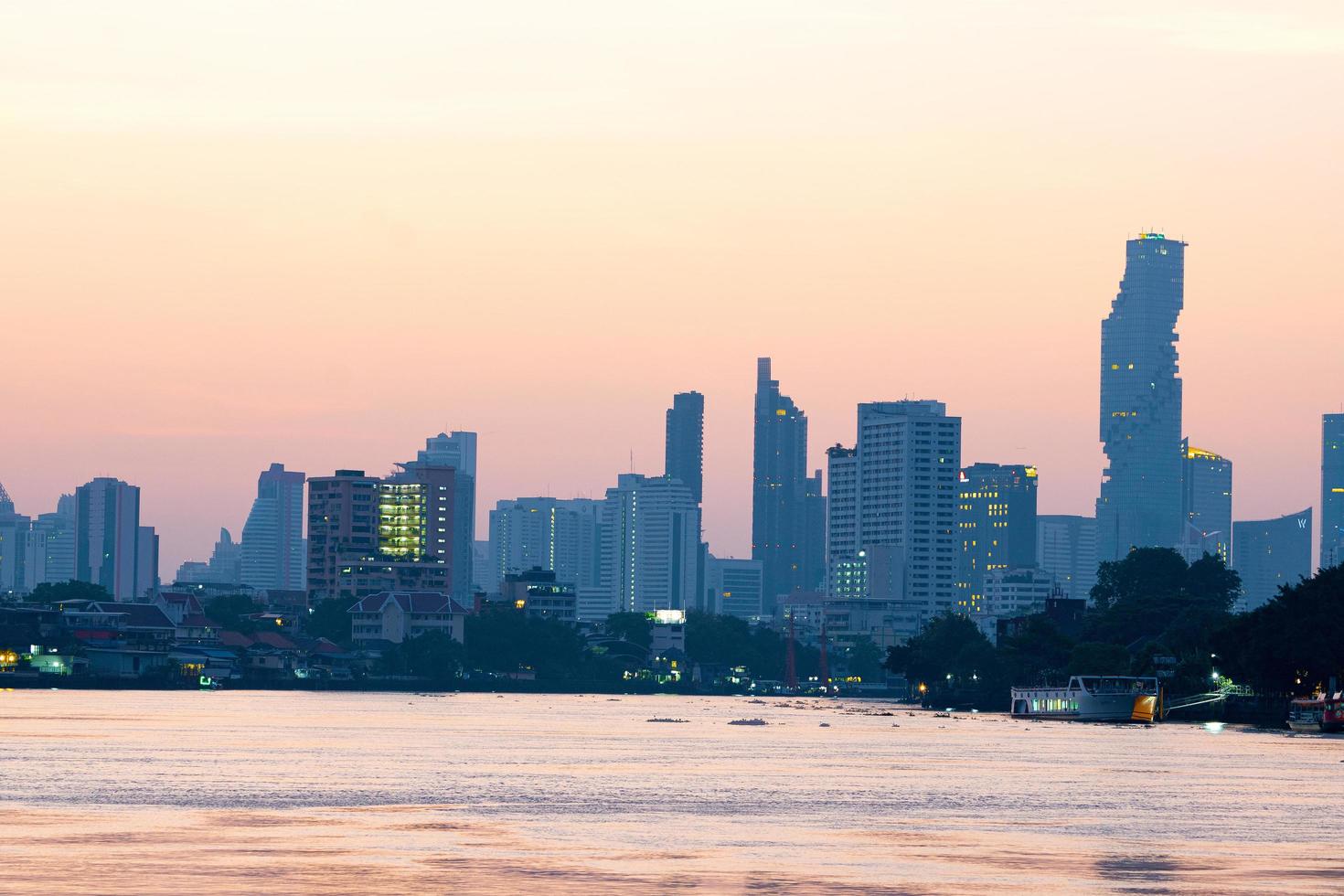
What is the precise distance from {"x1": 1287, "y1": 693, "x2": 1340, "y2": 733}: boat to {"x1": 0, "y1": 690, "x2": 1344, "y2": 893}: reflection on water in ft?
145

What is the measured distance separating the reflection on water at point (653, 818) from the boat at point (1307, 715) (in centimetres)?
4418

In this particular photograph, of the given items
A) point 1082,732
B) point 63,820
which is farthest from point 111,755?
point 1082,732

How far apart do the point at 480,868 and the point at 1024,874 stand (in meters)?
13.9

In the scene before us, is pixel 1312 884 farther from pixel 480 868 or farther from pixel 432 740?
pixel 432 740

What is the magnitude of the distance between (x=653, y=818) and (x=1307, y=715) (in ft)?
416

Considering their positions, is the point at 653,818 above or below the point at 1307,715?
above

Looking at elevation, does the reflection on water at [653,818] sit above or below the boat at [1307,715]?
above

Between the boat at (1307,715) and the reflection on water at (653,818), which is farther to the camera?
the boat at (1307,715)

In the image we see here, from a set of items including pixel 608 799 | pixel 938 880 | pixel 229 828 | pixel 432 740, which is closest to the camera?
pixel 938 880

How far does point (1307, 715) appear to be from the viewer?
188m

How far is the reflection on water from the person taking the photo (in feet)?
181

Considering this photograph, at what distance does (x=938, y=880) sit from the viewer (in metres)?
55.1

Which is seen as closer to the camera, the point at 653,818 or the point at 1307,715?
the point at 653,818

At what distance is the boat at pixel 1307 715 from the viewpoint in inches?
7136
